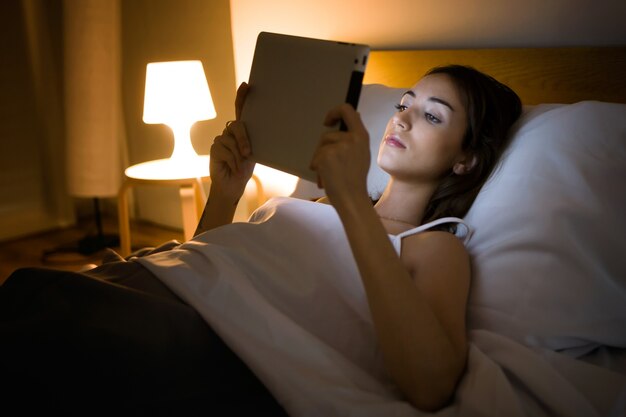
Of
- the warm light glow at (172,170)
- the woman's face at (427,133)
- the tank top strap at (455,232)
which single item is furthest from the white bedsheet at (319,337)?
the warm light glow at (172,170)

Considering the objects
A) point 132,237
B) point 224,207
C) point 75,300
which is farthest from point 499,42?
point 132,237

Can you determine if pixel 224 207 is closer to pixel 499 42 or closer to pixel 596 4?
pixel 499 42

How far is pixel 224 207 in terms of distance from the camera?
1.23 m

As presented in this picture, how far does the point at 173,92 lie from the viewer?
2.06m

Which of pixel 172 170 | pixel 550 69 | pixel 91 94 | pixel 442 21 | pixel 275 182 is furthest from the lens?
pixel 91 94

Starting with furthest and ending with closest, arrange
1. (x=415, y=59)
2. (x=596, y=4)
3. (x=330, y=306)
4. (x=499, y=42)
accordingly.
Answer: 1. (x=415, y=59)
2. (x=499, y=42)
3. (x=596, y=4)
4. (x=330, y=306)

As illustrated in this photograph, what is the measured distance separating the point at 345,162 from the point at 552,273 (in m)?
0.45

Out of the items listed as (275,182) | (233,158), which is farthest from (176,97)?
(233,158)

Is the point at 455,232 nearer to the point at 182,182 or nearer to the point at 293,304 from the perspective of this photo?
the point at 293,304

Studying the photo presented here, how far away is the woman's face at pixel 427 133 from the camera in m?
1.15

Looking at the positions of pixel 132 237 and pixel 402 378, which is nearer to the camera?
pixel 402 378

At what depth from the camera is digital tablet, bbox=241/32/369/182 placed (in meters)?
0.85

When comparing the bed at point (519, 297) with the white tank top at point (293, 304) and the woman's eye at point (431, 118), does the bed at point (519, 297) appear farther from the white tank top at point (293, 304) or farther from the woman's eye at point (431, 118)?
the woman's eye at point (431, 118)

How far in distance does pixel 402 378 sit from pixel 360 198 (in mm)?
261
